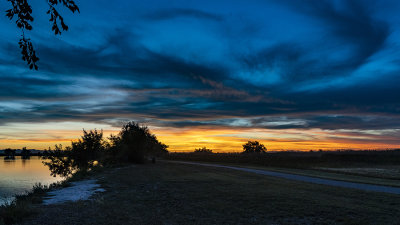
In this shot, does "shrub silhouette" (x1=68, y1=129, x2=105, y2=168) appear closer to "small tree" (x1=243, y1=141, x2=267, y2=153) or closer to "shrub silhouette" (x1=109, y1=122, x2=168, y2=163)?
"shrub silhouette" (x1=109, y1=122, x2=168, y2=163)

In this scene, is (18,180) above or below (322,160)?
below

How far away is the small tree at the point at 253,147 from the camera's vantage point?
14425 centimetres

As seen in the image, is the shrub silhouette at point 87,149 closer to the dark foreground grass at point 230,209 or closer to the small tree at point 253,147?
the dark foreground grass at point 230,209

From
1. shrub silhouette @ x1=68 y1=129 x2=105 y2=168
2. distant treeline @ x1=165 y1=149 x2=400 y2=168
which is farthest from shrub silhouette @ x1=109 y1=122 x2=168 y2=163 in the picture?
distant treeline @ x1=165 y1=149 x2=400 y2=168

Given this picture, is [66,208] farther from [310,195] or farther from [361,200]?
[361,200]

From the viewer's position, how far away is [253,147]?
145 meters

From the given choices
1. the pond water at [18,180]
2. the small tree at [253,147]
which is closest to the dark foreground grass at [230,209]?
the pond water at [18,180]

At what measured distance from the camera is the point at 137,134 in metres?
54.3

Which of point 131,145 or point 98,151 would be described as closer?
point 98,151

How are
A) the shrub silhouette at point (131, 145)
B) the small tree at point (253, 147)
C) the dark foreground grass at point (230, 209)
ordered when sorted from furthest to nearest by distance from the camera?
Result: the small tree at point (253, 147), the shrub silhouette at point (131, 145), the dark foreground grass at point (230, 209)

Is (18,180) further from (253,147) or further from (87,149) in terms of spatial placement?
(253,147)

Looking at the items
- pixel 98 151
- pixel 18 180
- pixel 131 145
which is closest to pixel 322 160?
pixel 131 145

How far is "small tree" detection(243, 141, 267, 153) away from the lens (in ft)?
473

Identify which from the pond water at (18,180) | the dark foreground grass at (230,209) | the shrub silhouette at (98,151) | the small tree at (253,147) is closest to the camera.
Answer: the dark foreground grass at (230,209)
